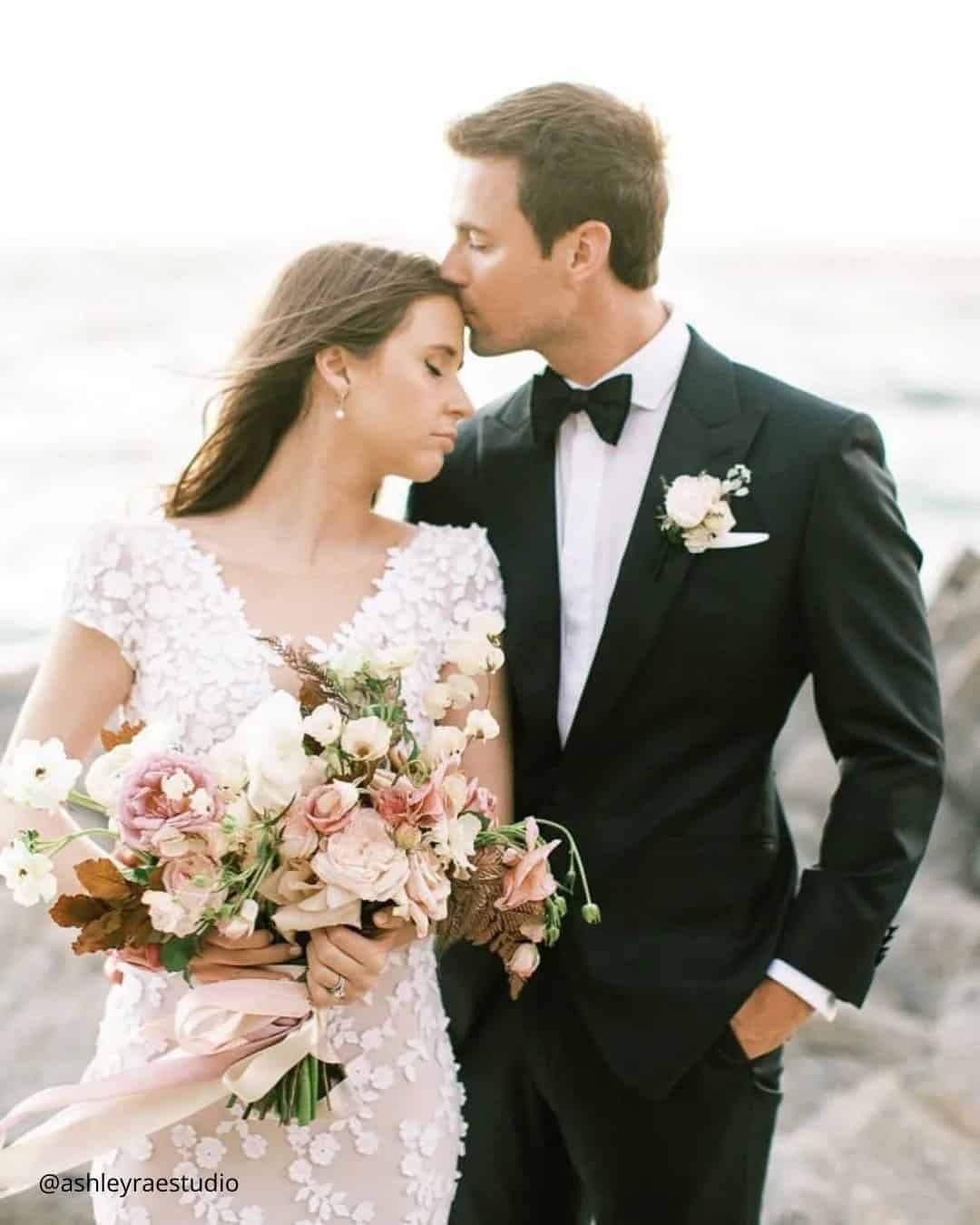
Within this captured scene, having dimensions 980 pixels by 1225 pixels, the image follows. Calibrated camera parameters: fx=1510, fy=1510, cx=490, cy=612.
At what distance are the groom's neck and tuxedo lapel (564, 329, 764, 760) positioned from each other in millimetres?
133

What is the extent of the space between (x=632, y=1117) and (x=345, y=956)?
2.54 ft

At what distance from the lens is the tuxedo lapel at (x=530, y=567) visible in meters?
2.39

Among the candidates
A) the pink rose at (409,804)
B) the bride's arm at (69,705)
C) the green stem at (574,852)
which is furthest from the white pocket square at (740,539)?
the bride's arm at (69,705)

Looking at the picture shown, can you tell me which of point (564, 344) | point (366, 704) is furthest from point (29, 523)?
point (366, 704)

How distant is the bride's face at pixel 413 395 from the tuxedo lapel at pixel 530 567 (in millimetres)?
191

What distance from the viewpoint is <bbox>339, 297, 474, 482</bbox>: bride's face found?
2307 millimetres

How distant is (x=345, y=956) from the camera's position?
1.90 meters

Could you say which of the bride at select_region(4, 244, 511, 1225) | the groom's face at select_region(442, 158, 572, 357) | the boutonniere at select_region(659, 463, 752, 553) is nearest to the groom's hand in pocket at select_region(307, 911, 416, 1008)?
the bride at select_region(4, 244, 511, 1225)

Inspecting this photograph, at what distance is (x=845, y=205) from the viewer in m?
6.15

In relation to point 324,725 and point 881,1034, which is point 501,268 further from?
point 881,1034

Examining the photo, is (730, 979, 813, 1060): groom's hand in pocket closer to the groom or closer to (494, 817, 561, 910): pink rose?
the groom

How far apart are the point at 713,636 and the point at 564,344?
567mm

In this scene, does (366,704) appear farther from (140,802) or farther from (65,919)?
(65,919)

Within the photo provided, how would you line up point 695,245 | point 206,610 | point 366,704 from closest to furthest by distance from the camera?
point 366,704 < point 206,610 < point 695,245
